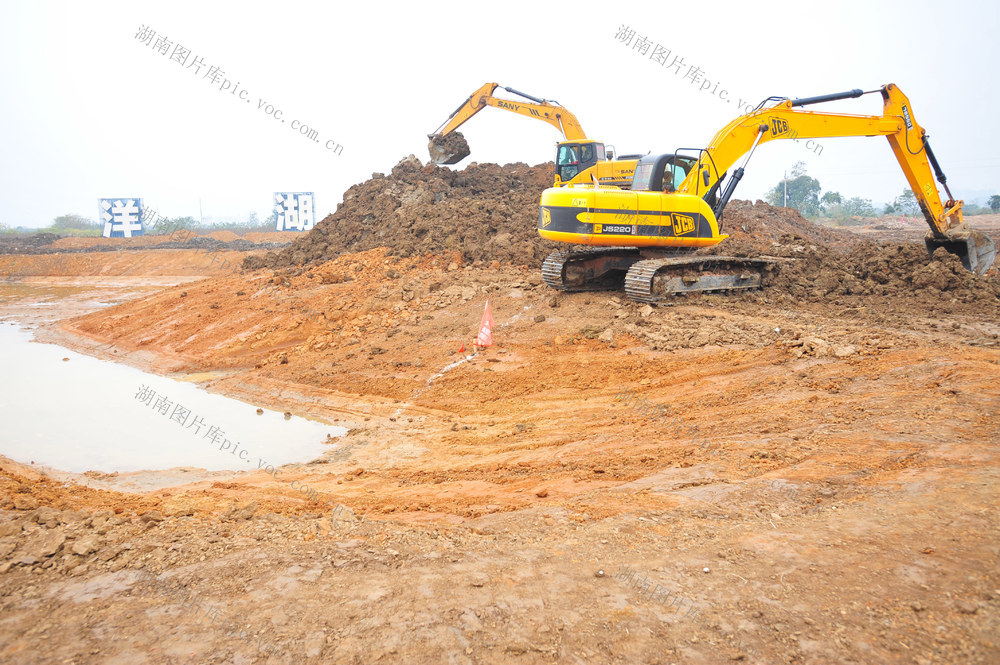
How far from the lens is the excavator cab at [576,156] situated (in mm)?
17375

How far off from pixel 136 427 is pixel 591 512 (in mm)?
7121

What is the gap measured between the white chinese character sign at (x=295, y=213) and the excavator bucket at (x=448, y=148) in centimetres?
2787

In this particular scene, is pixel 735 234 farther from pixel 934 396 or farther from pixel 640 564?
pixel 640 564

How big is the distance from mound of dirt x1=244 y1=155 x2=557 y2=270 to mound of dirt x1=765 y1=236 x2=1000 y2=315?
542cm

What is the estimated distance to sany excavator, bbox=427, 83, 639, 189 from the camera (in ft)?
55.3

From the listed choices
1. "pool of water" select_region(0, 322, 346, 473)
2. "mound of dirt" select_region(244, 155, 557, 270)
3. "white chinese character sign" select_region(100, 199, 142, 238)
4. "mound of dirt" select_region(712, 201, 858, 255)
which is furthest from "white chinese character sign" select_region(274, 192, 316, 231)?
"pool of water" select_region(0, 322, 346, 473)

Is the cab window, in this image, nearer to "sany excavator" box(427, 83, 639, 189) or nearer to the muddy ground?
"sany excavator" box(427, 83, 639, 189)

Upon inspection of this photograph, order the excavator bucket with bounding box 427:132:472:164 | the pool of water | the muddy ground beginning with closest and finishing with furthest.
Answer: the muddy ground → the pool of water → the excavator bucket with bounding box 427:132:472:164

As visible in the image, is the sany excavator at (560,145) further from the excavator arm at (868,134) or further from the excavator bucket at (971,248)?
the excavator bucket at (971,248)

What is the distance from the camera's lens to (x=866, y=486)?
4441 millimetres

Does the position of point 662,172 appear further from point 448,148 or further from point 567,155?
point 448,148

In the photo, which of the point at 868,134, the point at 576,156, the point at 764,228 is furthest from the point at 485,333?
the point at 764,228

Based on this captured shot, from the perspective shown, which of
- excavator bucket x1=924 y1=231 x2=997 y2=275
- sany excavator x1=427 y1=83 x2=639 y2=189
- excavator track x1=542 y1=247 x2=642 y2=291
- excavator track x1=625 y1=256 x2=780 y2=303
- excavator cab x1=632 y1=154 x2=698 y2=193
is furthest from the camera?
sany excavator x1=427 y1=83 x2=639 y2=189

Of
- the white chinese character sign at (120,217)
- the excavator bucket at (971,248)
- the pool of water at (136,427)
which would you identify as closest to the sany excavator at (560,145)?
the excavator bucket at (971,248)
